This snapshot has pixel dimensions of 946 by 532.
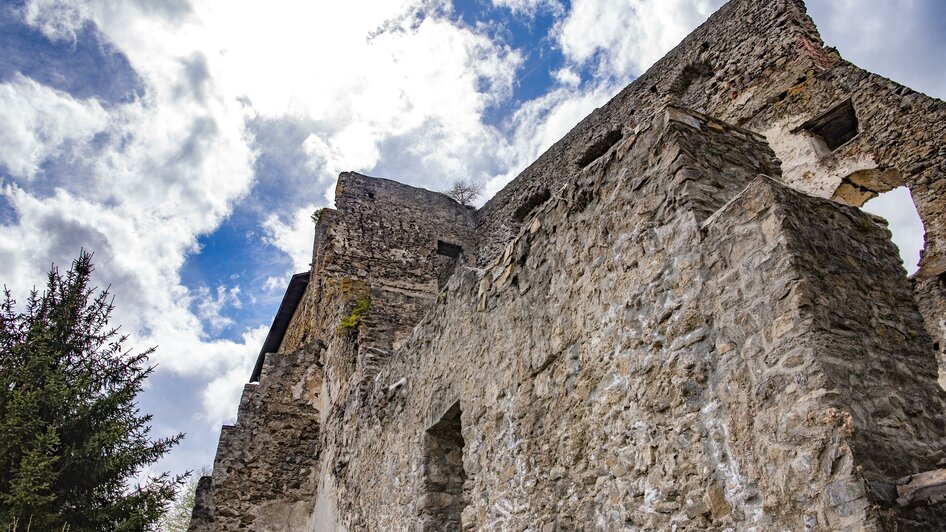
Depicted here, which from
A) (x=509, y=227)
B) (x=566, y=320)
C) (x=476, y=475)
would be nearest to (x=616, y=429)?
(x=566, y=320)

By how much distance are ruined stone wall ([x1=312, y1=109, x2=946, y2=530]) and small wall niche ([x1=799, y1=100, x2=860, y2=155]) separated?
5.64m

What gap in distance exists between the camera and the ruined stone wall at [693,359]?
2.31 m

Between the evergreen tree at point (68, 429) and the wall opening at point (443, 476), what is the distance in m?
5.18

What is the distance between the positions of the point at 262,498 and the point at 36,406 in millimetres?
3299

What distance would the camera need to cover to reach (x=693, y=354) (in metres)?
2.95

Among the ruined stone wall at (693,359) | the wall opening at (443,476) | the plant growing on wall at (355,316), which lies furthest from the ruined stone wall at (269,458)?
the ruined stone wall at (693,359)

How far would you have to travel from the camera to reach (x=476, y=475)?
494 centimetres

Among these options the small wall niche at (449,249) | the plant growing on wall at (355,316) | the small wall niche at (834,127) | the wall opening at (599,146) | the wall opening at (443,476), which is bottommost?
the wall opening at (443,476)

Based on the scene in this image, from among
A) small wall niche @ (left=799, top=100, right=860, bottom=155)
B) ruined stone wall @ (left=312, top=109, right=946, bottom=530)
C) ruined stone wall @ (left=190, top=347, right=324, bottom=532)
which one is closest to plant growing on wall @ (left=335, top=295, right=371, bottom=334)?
ruined stone wall @ (left=190, top=347, right=324, bottom=532)

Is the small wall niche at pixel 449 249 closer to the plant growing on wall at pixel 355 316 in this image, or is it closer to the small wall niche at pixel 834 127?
the plant growing on wall at pixel 355 316

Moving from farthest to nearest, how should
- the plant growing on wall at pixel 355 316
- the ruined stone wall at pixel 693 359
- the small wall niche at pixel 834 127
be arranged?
the plant growing on wall at pixel 355 316 < the small wall niche at pixel 834 127 < the ruined stone wall at pixel 693 359

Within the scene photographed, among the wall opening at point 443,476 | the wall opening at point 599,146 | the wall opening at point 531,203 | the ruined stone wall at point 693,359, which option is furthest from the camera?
the wall opening at point 531,203

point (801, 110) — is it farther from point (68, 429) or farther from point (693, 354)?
point (68, 429)

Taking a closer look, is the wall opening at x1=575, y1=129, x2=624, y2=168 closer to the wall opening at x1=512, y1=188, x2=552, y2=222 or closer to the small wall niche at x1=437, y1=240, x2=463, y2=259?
the wall opening at x1=512, y1=188, x2=552, y2=222
